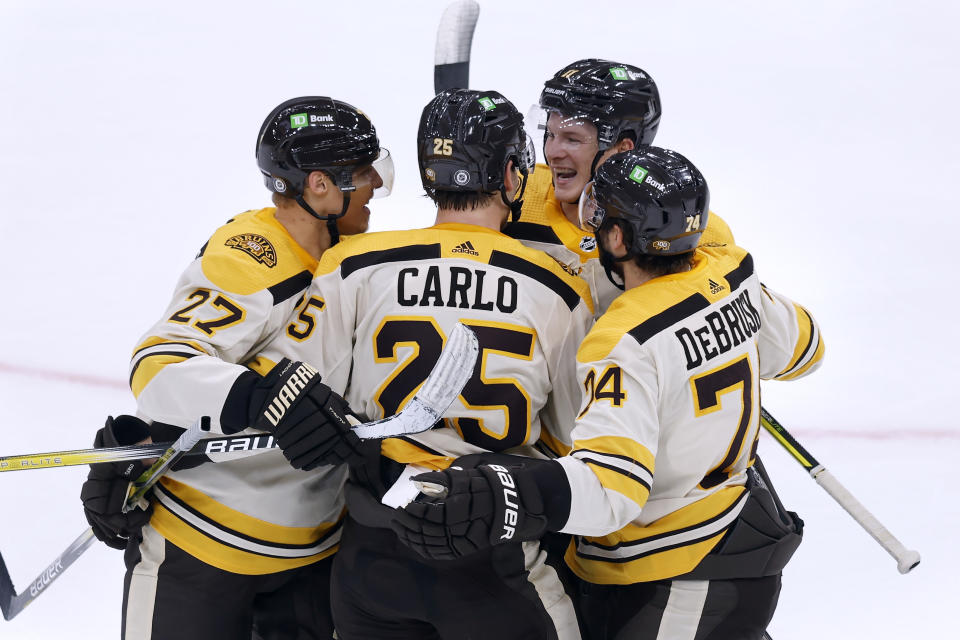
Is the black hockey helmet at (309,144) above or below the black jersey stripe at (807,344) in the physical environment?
above

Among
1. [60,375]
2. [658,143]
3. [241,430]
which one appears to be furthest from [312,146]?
[658,143]

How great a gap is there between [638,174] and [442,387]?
67cm

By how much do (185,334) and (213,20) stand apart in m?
5.05

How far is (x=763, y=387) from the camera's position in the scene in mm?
5254

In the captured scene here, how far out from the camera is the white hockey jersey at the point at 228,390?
240 cm

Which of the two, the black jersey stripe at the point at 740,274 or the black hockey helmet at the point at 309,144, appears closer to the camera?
the black jersey stripe at the point at 740,274

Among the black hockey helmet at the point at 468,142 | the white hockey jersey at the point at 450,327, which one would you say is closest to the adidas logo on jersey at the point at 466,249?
the white hockey jersey at the point at 450,327

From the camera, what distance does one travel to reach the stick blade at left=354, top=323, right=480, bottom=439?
6.81 ft

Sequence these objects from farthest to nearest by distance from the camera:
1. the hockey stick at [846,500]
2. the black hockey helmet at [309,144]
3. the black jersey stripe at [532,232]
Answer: the black jersey stripe at [532,232]
the hockey stick at [846,500]
the black hockey helmet at [309,144]

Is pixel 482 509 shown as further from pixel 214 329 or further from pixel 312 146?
pixel 312 146

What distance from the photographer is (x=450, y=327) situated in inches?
94.2

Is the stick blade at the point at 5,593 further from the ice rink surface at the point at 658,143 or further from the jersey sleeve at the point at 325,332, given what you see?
the jersey sleeve at the point at 325,332

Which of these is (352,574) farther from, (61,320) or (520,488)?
(61,320)

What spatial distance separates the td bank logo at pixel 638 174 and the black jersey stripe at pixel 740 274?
32cm
